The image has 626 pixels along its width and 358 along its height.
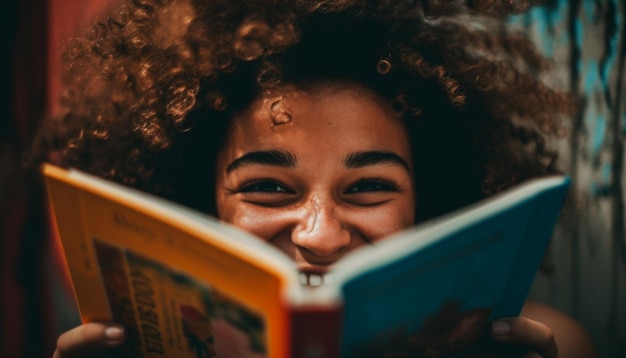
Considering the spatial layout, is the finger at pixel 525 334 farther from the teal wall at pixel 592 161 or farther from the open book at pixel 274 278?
the teal wall at pixel 592 161

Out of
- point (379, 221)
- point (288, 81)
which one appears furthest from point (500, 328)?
point (288, 81)

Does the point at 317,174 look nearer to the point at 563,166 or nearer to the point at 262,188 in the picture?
the point at 262,188

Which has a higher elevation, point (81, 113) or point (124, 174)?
point (81, 113)

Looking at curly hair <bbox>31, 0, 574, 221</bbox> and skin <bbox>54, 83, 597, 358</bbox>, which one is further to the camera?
curly hair <bbox>31, 0, 574, 221</bbox>

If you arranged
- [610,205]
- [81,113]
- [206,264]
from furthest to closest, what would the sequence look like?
[610,205], [81,113], [206,264]

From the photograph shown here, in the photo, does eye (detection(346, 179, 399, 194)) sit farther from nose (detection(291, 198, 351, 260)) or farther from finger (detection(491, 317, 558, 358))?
finger (detection(491, 317, 558, 358))

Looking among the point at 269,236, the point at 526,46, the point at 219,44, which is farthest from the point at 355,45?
the point at 526,46

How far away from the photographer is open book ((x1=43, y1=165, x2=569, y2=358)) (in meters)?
0.52

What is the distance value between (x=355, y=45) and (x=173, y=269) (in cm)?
62

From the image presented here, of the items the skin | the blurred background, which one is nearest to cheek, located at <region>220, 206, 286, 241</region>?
the skin

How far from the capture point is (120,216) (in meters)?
0.64

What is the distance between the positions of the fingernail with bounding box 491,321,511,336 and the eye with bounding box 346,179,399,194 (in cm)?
30

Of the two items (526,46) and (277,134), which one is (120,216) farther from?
(526,46)

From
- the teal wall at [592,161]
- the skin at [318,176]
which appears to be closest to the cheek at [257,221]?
the skin at [318,176]
